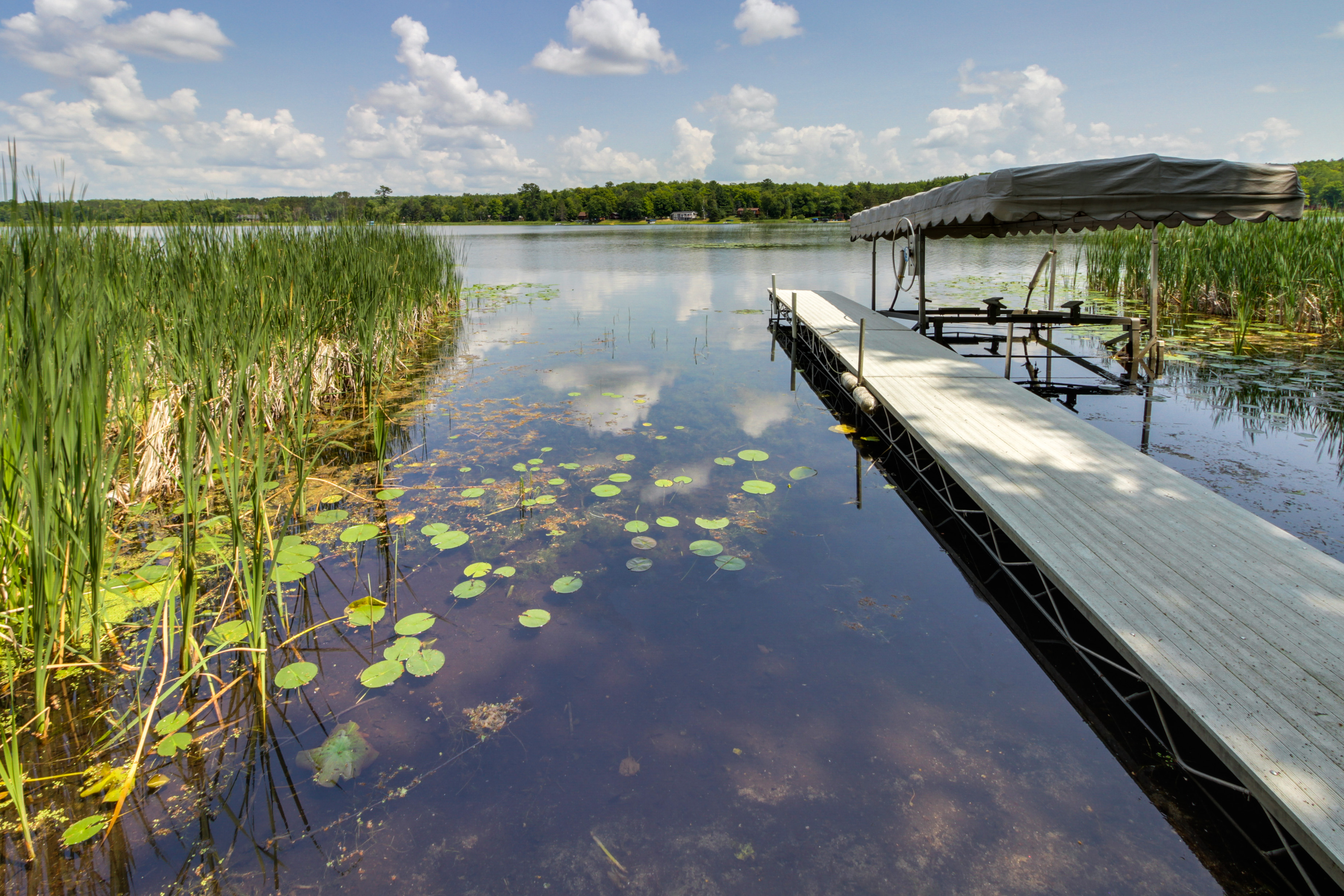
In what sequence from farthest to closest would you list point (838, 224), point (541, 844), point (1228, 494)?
point (838, 224), point (1228, 494), point (541, 844)

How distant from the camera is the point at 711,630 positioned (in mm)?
2814

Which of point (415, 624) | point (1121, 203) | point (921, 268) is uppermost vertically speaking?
point (1121, 203)

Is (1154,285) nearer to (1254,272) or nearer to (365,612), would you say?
(1254,272)

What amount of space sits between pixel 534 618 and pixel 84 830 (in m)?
1.46

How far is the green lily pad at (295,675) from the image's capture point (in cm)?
242

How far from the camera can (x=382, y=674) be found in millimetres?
2490

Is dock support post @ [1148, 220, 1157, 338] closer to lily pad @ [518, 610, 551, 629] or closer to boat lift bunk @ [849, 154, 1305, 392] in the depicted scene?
boat lift bunk @ [849, 154, 1305, 392]

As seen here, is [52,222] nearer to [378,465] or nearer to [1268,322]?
[378,465]

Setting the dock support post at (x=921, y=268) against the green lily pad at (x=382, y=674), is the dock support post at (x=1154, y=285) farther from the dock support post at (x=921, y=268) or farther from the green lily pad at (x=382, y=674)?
the green lily pad at (x=382, y=674)

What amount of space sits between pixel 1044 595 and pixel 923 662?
33.3 inches

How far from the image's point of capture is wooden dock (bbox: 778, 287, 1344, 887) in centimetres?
175

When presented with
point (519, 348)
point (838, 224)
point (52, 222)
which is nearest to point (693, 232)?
point (838, 224)

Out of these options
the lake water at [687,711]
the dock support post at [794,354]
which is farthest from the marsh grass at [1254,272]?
the dock support post at [794,354]

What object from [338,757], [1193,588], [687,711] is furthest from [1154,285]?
[338,757]
